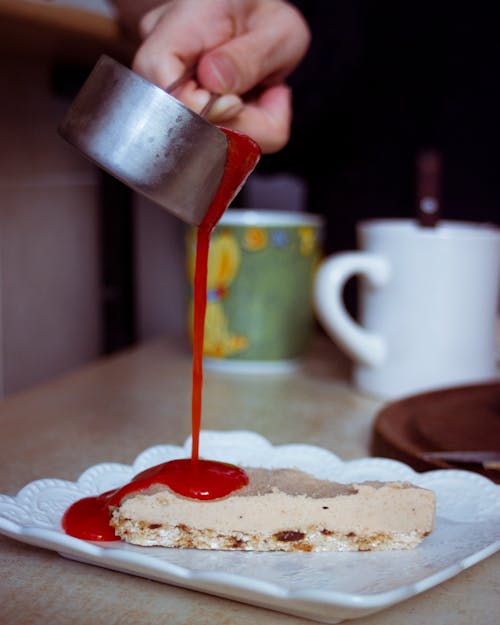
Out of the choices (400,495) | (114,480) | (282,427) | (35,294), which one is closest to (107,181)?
(35,294)

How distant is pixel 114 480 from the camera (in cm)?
59

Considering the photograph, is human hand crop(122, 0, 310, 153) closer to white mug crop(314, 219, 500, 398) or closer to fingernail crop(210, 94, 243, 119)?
fingernail crop(210, 94, 243, 119)

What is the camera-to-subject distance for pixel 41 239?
3.93 ft

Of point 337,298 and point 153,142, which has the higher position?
point 153,142

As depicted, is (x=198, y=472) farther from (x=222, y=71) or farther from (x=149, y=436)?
(x=222, y=71)

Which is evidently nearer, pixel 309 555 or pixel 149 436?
pixel 309 555

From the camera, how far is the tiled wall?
→ 1134 millimetres

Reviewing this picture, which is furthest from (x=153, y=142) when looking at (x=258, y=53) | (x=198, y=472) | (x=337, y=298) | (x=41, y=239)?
(x=41, y=239)

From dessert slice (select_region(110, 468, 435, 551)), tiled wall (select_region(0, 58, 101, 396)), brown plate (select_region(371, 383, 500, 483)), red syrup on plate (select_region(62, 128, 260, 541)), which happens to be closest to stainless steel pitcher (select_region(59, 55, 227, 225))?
red syrup on plate (select_region(62, 128, 260, 541))

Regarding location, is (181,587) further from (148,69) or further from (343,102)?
(343,102)

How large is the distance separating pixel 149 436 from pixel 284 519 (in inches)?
11.4

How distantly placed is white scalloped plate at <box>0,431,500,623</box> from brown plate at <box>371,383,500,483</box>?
6cm

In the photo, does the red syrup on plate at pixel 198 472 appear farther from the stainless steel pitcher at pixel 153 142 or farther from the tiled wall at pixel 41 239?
the tiled wall at pixel 41 239

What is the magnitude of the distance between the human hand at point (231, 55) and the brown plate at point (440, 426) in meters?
0.29
